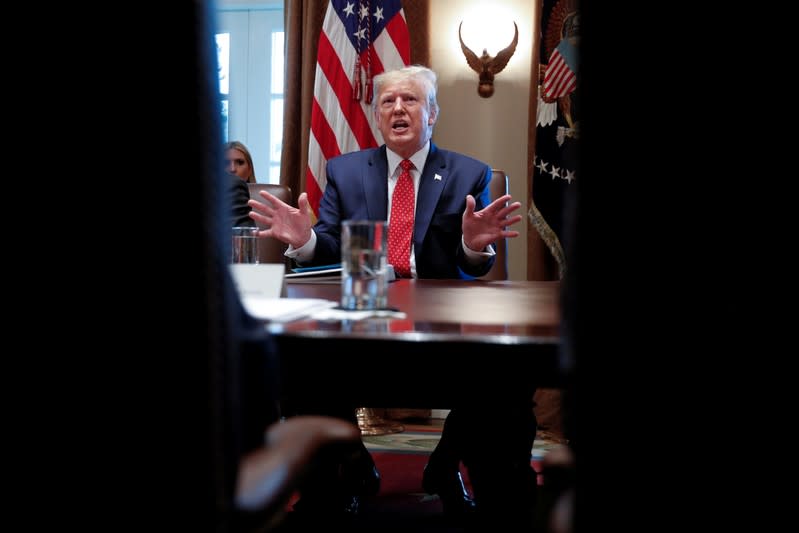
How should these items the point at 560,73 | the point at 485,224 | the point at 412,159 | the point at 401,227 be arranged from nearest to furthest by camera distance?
the point at 485,224 < the point at 401,227 < the point at 412,159 < the point at 560,73

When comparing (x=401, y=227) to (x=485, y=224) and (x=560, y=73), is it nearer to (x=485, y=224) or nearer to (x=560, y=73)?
(x=485, y=224)

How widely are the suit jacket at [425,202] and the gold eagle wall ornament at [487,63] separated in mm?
1192

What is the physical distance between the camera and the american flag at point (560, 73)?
3.79 m

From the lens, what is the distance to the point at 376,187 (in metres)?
3.04

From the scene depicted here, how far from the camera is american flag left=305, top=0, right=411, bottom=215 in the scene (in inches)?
160

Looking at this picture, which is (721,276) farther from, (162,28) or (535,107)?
(535,107)

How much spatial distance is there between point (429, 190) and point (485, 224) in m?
0.53

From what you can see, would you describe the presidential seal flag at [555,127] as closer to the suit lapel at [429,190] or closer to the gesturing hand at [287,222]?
the suit lapel at [429,190]

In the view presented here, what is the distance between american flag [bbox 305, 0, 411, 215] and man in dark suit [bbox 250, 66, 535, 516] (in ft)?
2.56

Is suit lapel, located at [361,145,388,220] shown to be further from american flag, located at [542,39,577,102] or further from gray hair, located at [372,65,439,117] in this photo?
american flag, located at [542,39,577,102]

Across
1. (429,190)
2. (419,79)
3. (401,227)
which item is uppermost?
(419,79)

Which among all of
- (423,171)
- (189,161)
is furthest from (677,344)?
(423,171)

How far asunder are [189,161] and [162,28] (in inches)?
4.2

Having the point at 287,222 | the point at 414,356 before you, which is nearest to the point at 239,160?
the point at 287,222
